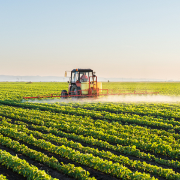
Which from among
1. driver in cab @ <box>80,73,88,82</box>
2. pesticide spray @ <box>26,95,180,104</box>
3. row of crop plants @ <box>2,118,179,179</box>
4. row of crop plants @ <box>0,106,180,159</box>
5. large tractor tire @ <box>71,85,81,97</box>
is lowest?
row of crop plants @ <box>2,118,179,179</box>

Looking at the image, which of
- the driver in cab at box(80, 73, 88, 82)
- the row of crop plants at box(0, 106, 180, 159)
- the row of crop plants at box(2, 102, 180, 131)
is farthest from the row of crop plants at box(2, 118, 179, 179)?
the driver in cab at box(80, 73, 88, 82)

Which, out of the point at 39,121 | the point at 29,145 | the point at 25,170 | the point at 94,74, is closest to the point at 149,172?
the point at 25,170

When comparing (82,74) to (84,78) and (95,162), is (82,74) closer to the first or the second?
(84,78)

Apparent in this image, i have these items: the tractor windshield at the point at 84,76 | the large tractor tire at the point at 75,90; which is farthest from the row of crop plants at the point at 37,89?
the tractor windshield at the point at 84,76

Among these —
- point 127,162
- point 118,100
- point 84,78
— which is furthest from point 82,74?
point 127,162

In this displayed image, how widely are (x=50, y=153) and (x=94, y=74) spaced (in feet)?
43.1

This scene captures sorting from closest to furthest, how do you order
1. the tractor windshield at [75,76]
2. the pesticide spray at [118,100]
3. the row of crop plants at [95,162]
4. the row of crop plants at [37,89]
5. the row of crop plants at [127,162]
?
the row of crop plants at [95,162]
the row of crop plants at [127,162]
the tractor windshield at [75,76]
the pesticide spray at [118,100]
the row of crop plants at [37,89]

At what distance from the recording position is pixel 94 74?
19.8 meters

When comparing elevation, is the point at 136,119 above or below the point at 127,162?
above

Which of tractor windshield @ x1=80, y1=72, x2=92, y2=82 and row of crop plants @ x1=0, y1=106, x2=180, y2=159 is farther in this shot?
tractor windshield @ x1=80, y1=72, x2=92, y2=82

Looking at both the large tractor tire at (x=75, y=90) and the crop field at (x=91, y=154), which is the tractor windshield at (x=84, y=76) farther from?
the crop field at (x=91, y=154)

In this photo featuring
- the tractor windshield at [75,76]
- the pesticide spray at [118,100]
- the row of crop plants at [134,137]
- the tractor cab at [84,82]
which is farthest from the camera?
the pesticide spray at [118,100]

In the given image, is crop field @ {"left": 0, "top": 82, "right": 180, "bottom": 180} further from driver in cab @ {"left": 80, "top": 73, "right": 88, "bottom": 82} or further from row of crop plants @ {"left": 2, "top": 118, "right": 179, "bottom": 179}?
driver in cab @ {"left": 80, "top": 73, "right": 88, "bottom": 82}

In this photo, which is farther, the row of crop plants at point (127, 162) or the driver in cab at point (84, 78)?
the driver in cab at point (84, 78)
